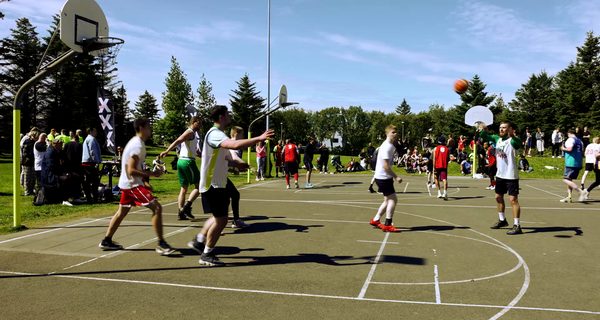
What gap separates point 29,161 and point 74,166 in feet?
8.26

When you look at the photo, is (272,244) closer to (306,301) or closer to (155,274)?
(155,274)

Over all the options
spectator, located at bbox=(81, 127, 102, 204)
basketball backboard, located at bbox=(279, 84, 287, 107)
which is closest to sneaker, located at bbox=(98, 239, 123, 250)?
spectator, located at bbox=(81, 127, 102, 204)

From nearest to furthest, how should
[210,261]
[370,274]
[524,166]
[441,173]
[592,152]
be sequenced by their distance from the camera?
[370,274] → [210,261] → [592,152] → [441,173] → [524,166]

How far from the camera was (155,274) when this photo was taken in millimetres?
5008

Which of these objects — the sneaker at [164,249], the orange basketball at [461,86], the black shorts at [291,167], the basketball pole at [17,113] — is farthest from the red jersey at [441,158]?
the basketball pole at [17,113]

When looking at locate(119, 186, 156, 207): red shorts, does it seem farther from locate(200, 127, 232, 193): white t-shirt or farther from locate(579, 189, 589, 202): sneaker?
locate(579, 189, 589, 202): sneaker

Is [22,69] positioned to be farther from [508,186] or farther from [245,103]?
[508,186]

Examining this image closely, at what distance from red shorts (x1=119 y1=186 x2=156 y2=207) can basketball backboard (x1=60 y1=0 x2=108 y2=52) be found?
3.58 meters

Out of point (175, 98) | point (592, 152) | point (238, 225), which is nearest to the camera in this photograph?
point (238, 225)

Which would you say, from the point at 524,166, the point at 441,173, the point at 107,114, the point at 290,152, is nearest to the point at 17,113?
the point at 290,152

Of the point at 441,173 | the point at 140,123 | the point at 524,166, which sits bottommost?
the point at 524,166

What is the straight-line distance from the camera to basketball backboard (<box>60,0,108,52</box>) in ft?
24.7

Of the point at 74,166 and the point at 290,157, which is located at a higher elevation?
the point at 290,157

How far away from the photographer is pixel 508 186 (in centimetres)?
775
